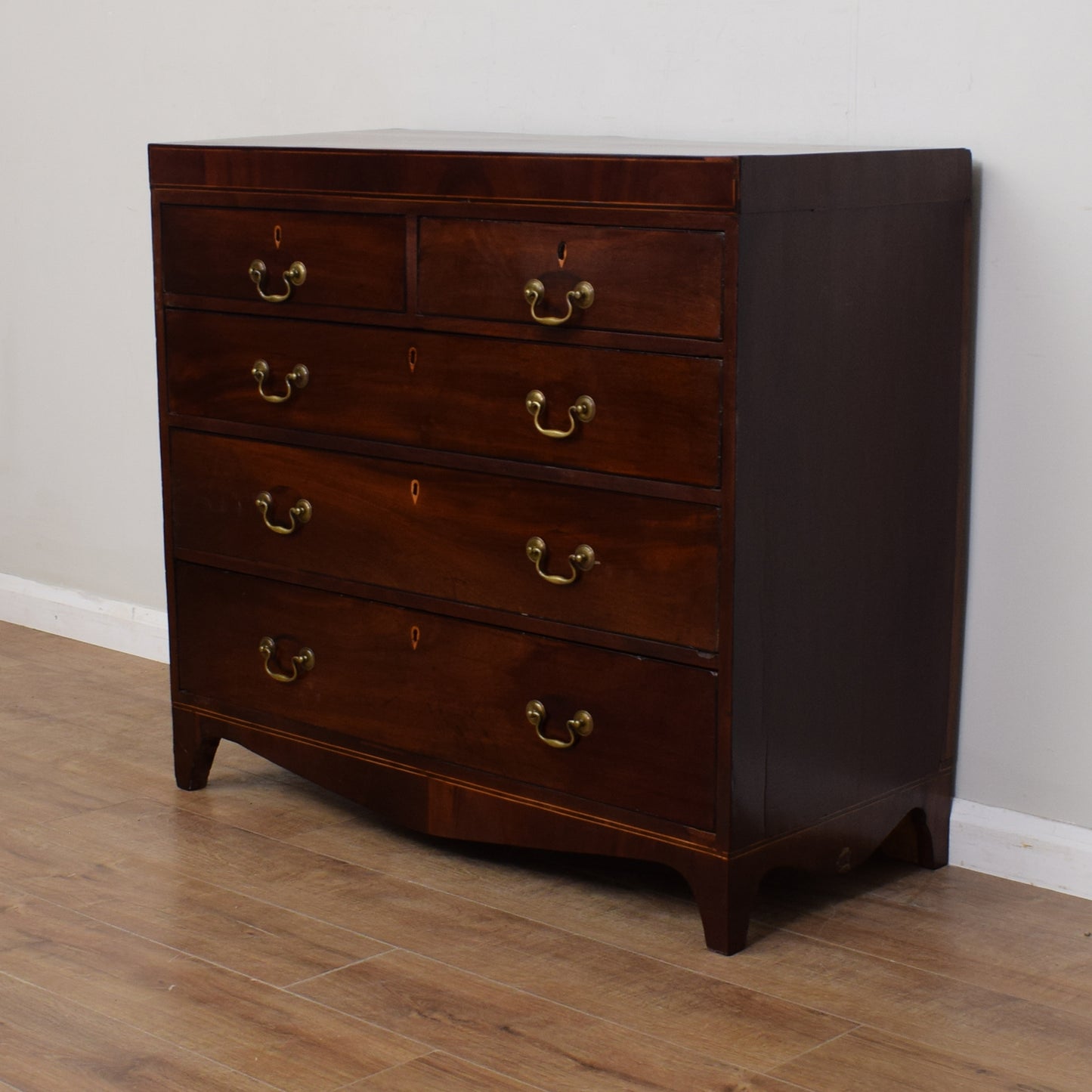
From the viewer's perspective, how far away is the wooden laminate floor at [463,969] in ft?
5.70

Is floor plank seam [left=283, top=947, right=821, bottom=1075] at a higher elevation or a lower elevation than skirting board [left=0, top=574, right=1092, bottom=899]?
lower

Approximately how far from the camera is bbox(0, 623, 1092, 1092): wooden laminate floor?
1.74m

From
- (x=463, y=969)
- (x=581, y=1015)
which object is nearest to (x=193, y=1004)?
(x=463, y=969)

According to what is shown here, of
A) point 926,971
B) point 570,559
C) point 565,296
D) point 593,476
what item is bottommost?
point 926,971

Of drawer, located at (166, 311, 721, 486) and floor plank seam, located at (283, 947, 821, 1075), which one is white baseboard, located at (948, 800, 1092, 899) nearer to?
floor plank seam, located at (283, 947, 821, 1075)

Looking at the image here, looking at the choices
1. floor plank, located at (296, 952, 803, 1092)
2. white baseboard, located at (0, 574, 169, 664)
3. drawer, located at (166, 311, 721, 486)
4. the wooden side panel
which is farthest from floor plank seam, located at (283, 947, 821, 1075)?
white baseboard, located at (0, 574, 169, 664)

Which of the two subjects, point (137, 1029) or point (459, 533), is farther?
point (459, 533)

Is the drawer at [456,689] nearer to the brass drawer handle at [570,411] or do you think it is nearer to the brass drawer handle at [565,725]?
the brass drawer handle at [565,725]

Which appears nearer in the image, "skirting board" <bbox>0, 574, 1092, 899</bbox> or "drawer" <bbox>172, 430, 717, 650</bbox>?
"drawer" <bbox>172, 430, 717, 650</bbox>

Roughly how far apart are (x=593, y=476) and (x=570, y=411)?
0.27 feet

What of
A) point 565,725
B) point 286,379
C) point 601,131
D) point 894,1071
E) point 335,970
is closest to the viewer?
point 894,1071

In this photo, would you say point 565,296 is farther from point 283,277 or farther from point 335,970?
point 335,970

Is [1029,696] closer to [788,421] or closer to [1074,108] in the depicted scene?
[788,421]

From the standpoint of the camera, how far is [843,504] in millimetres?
2031
